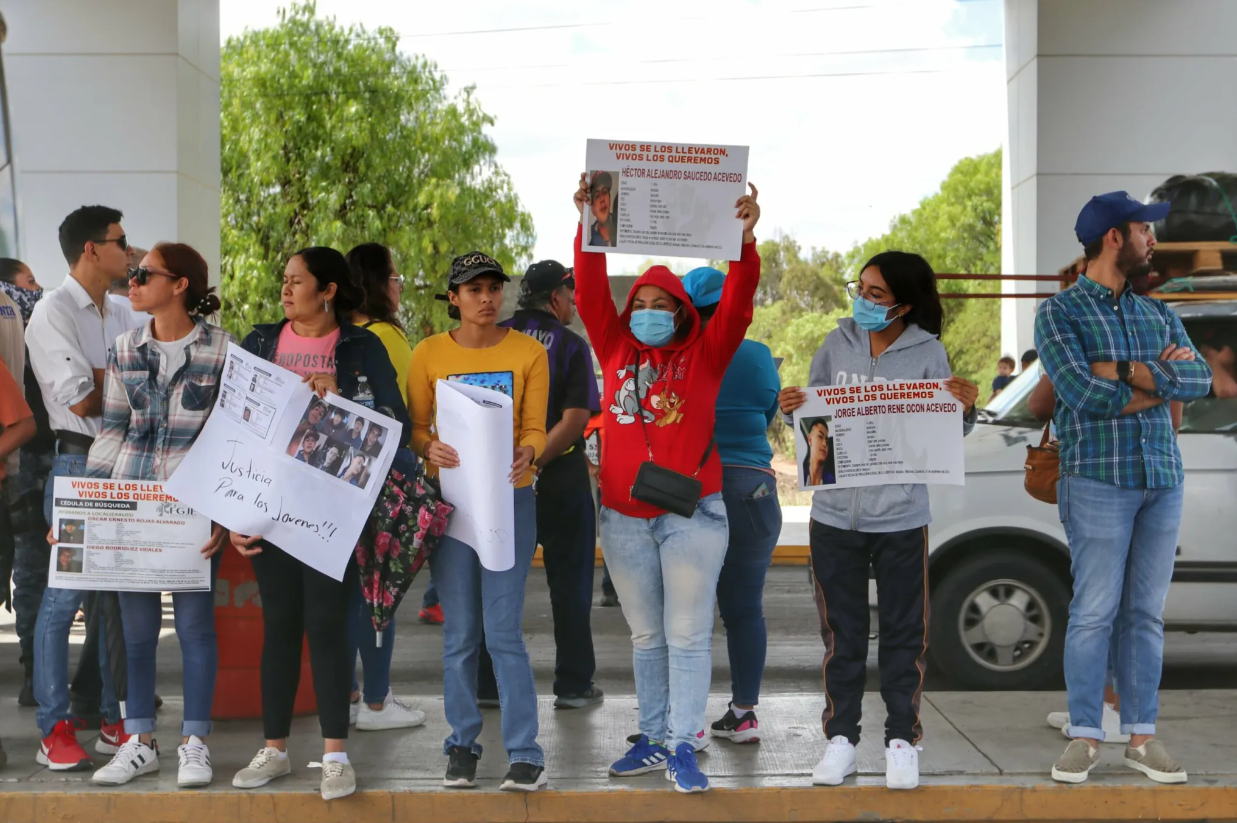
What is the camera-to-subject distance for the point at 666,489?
179 inches

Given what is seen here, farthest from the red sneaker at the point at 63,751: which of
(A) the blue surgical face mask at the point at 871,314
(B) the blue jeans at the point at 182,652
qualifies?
(A) the blue surgical face mask at the point at 871,314

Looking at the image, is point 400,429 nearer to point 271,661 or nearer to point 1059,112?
point 271,661

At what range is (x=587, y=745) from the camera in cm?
534

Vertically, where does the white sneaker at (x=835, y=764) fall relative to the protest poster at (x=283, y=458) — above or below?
below

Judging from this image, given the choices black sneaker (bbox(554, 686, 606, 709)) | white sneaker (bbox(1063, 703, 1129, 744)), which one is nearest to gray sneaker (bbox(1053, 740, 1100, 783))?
white sneaker (bbox(1063, 703, 1129, 744))

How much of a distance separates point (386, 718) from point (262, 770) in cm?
96

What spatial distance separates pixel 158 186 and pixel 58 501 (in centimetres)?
800

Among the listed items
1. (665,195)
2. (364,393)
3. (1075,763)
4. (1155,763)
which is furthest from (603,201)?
(1155,763)

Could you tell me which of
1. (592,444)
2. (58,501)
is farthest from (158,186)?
(58,501)

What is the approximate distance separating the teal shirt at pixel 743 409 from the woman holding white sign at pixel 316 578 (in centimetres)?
140

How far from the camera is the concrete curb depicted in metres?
4.65

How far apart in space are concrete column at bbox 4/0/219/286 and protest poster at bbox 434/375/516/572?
850 cm

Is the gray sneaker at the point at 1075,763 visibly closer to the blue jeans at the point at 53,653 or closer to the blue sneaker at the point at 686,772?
the blue sneaker at the point at 686,772

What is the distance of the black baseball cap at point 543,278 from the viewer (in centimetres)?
588
